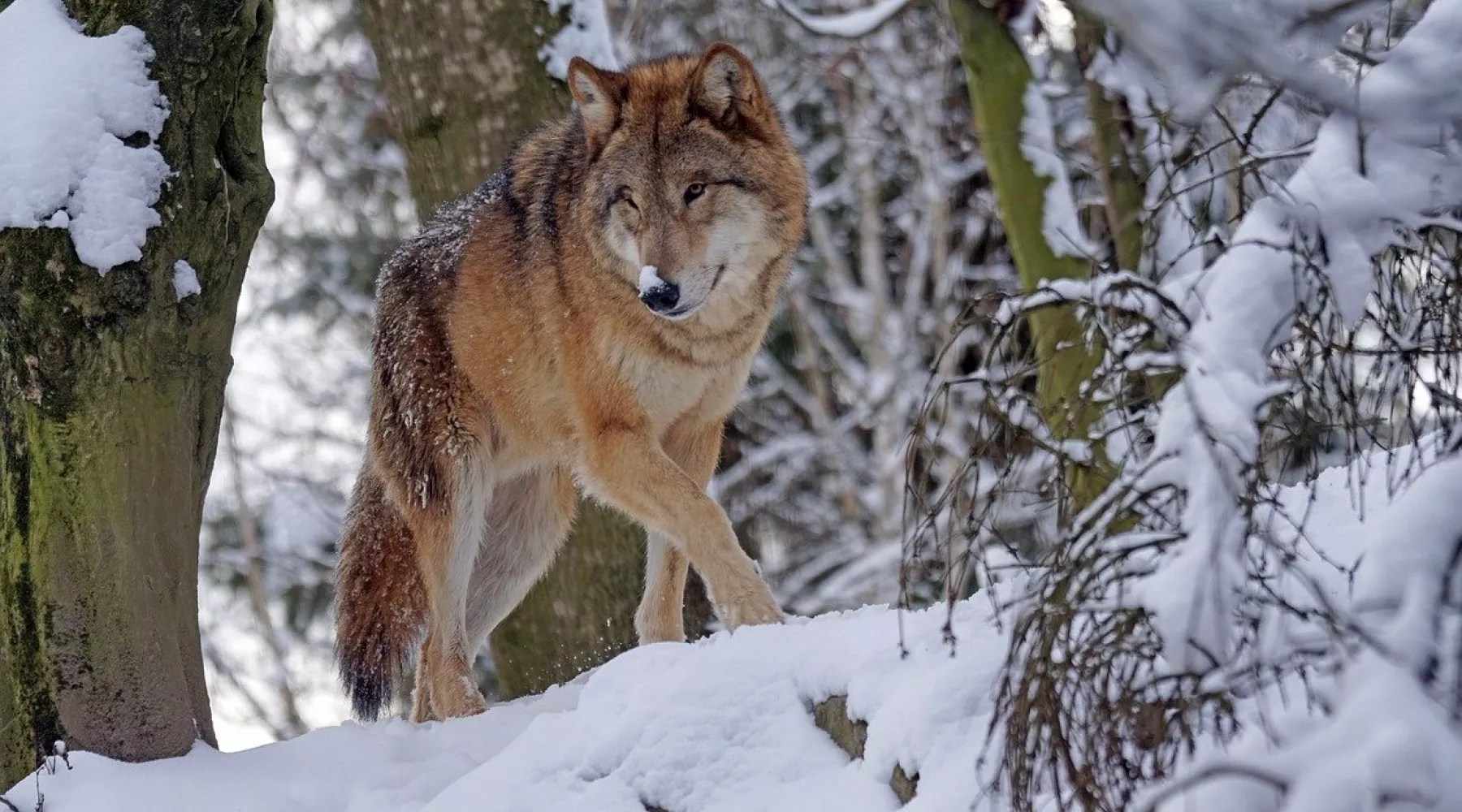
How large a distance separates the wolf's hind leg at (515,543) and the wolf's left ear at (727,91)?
5.27 ft

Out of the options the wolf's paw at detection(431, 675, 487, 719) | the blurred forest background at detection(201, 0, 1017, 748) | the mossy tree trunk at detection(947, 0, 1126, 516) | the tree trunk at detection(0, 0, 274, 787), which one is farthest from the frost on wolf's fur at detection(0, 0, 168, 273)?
the blurred forest background at detection(201, 0, 1017, 748)

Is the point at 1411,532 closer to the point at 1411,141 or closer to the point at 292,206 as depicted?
the point at 1411,141

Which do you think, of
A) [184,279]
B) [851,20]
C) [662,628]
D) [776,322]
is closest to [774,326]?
[776,322]

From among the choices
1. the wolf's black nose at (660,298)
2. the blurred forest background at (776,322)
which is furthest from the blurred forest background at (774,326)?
the wolf's black nose at (660,298)

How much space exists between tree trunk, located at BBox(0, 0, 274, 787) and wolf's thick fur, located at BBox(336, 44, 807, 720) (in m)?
1.37

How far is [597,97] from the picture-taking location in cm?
555

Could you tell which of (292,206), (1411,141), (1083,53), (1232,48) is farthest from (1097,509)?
(292,206)

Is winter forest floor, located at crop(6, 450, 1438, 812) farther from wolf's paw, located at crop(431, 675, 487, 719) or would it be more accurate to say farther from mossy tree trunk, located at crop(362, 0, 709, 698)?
mossy tree trunk, located at crop(362, 0, 709, 698)

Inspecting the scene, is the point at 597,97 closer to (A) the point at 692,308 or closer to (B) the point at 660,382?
(A) the point at 692,308

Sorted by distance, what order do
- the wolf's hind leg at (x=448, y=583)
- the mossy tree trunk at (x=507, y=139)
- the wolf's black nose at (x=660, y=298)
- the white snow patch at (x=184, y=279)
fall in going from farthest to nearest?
the mossy tree trunk at (x=507, y=139)
the wolf's hind leg at (x=448, y=583)
the wolf's black nose at (x=660, y=298)
the white snow patch at (x=184, y=279)

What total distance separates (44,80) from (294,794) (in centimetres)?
211

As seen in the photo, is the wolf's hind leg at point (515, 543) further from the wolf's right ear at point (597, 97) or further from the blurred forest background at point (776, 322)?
the blurred forest background at point (776, 322)

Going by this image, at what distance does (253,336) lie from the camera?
55.2 feet

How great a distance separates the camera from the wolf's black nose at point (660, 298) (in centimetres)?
503
